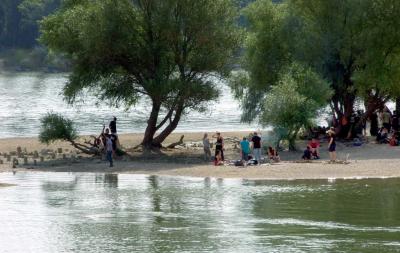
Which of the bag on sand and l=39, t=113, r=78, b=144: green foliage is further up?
l=39, t=113, r=78, b=144: green foliage

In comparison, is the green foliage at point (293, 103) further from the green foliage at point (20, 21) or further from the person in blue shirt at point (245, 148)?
the green foliage at point (20, 21)

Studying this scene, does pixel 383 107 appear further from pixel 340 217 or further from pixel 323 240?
pixel 323 240

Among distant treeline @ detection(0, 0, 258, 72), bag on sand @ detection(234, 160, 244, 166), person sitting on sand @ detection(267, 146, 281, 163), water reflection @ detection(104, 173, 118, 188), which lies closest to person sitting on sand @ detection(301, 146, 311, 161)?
person sitting on sand @ detection(267, 146, 281, 163)

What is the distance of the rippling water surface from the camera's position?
26.1 m

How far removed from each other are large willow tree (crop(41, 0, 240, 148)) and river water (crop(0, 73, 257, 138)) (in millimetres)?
4703

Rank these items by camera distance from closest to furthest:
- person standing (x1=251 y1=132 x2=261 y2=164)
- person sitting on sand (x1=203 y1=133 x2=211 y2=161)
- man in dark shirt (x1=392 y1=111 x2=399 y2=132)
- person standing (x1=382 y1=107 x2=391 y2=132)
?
person standing (x1=251 y1=132 x2=261 y2=164)
person sitting on sand (x1=203 y1=133 x2=211 y2=161)
man in dark shirt (x1=392 y1=111 x2=399 y2=132)
person standing (x1=382 y1=107 x2=391 y2=132)

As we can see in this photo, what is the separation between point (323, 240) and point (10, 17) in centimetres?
13515

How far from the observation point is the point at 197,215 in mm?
30188

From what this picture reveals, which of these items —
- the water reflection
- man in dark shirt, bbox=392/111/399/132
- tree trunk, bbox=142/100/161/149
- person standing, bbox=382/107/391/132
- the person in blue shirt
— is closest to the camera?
the water reflection

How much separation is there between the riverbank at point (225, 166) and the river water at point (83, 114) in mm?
4992

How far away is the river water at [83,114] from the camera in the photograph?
66375mm

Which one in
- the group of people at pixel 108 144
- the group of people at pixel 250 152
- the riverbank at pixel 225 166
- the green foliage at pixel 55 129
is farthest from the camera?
the green foliage at pixel 55 129

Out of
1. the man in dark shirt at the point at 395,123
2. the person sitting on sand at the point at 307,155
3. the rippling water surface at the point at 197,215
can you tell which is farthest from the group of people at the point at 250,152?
the man in dark shirt at the point at 395,123

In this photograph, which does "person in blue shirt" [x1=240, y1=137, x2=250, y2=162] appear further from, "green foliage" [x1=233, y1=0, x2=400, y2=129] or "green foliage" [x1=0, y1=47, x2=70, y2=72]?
"green foliage" [x1=0, y1=47, x2=70, y2=72]
